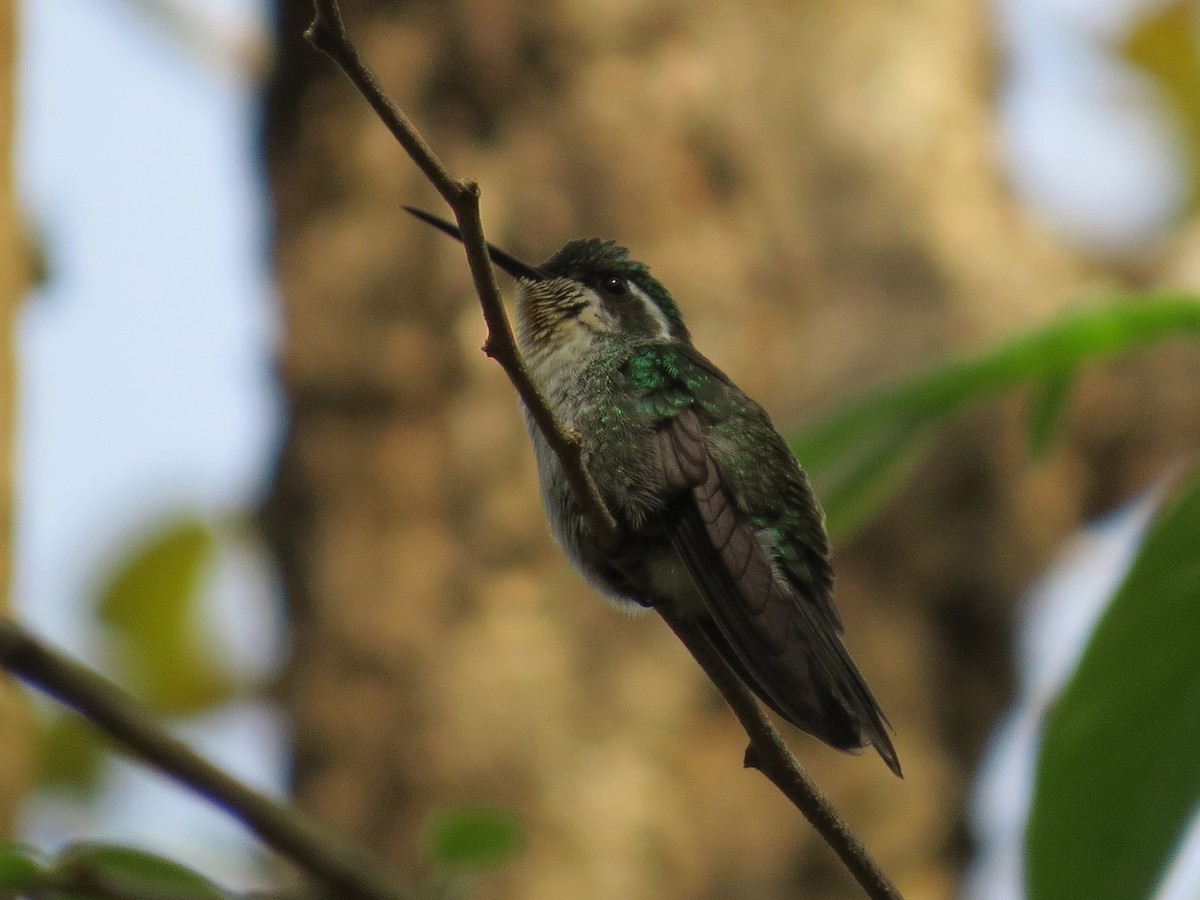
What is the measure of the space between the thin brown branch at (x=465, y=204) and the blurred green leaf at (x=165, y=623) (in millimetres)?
4761

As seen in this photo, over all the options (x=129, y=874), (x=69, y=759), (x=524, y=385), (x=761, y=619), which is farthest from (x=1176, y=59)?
(x=129, y=874)

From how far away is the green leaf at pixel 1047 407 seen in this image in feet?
7.00

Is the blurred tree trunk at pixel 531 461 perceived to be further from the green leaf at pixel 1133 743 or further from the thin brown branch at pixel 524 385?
the green leaf at pixel 1133 743

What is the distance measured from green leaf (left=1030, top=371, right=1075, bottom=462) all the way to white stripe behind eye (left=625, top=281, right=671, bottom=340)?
4.72 ft

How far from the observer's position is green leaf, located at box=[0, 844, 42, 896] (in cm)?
124

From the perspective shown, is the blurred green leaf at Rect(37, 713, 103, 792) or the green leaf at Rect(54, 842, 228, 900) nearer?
the green leaf at Rect(54, 842, 228, 900)

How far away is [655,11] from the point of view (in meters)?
7.38

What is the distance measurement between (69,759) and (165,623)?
0.66 m

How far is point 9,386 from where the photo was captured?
2648 mm

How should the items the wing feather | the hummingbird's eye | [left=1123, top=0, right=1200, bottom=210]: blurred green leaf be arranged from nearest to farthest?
the wing feather, the hummingbird's eye, [left=1123, top=0, right=1200, bottom=210]: blurred green leaf

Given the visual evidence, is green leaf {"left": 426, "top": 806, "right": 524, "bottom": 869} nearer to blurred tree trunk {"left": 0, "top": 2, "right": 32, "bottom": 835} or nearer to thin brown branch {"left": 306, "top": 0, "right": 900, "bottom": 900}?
thin brown branch {"left": 306, "top": 0, "right": 900, "bottom": 900}

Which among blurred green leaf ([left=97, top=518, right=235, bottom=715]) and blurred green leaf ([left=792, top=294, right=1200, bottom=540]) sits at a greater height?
blurred green leaf ([left=97, top=518, right=235, bottom=715])

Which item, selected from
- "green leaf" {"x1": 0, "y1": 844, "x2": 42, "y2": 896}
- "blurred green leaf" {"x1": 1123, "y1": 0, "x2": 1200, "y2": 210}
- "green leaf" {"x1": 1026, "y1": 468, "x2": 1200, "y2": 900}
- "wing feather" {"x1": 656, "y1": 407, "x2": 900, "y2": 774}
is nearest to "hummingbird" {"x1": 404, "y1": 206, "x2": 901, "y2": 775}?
"wing feather" {"x1": 656, "y1": 407, "x2": 900, "y2": 774}

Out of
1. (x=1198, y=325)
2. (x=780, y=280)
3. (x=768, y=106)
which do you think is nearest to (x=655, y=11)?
(x=768, y=106)
